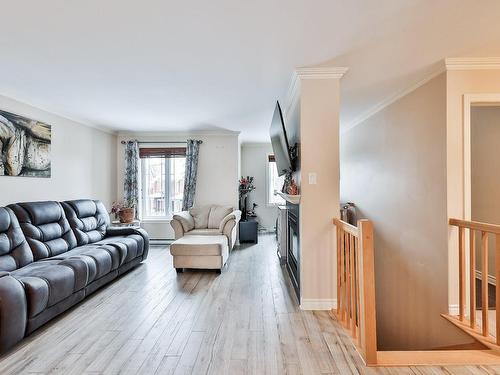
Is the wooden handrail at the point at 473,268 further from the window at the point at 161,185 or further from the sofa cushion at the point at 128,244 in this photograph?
the window at the point at 161,185

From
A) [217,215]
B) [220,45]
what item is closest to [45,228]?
[217,215]

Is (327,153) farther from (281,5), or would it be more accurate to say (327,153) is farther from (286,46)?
(281,5)

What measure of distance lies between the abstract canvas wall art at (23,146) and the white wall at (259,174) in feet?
14.0

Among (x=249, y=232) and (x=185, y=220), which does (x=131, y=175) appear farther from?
(x=249, y=232)

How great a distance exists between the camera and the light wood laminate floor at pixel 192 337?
181 cm

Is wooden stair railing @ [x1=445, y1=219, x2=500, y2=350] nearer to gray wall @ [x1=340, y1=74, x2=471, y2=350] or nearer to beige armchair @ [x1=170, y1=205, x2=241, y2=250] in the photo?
gray wall @ [x1=340, y1=74, x2=471, y2=350]

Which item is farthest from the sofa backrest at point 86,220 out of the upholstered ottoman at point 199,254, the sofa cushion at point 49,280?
the upholstered ottoman at point 199,254

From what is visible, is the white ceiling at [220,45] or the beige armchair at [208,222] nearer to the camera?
the white ceiling at [220,45]

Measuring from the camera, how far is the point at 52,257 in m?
3.10

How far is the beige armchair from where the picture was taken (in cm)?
456

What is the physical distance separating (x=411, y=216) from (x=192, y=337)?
2712 millimetres

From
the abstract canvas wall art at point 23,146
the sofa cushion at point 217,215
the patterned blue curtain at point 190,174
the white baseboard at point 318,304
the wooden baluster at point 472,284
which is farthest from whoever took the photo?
the patterned blue curtain at point 190,174

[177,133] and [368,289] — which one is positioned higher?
[177,133]

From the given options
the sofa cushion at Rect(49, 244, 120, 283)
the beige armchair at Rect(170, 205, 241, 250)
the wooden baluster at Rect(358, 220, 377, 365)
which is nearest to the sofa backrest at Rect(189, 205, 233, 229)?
the beige armchair at Rect(170, 205, 241, 250)
